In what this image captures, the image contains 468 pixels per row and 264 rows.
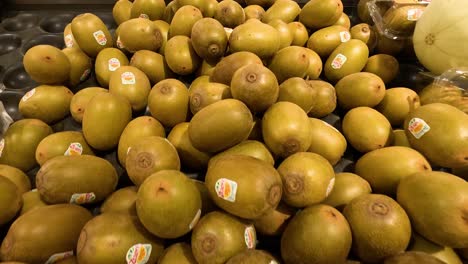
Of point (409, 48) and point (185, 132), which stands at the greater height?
point (409, 48)

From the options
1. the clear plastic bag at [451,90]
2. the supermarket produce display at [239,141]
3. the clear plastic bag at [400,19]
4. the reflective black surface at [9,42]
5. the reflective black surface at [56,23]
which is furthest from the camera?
the reflective black surface at [56,23]

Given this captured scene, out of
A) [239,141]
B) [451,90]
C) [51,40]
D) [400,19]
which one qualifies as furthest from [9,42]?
[451,90]

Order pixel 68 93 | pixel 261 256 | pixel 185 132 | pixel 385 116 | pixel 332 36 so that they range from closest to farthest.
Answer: pixel 261 256 < pixel 185 132 < pixel 385 116 < pixel 68 93 < pixel 332 36

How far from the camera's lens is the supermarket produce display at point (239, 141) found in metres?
0.80

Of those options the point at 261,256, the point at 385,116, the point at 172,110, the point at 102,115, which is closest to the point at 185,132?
the point at 172,110

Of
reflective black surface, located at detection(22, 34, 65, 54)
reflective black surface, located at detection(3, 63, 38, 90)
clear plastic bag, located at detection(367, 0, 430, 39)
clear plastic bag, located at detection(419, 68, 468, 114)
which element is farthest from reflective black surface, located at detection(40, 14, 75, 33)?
clear plastic bag, located at detection(419, 68, 468, 114)

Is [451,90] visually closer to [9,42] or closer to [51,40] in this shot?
[51,40]

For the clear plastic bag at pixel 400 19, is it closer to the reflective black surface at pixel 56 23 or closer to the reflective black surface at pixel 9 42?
the reflective black surface at pixel 56 23

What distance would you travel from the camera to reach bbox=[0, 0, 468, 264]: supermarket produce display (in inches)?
31.3

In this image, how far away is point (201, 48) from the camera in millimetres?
1330

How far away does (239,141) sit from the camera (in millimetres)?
1007

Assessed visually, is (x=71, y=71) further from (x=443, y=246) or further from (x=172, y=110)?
(x=443, y=246)

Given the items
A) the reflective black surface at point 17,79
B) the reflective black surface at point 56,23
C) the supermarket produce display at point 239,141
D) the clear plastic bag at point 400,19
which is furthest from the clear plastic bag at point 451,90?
the reflective black surface at point 56,23

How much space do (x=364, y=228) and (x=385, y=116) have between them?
64 cm
